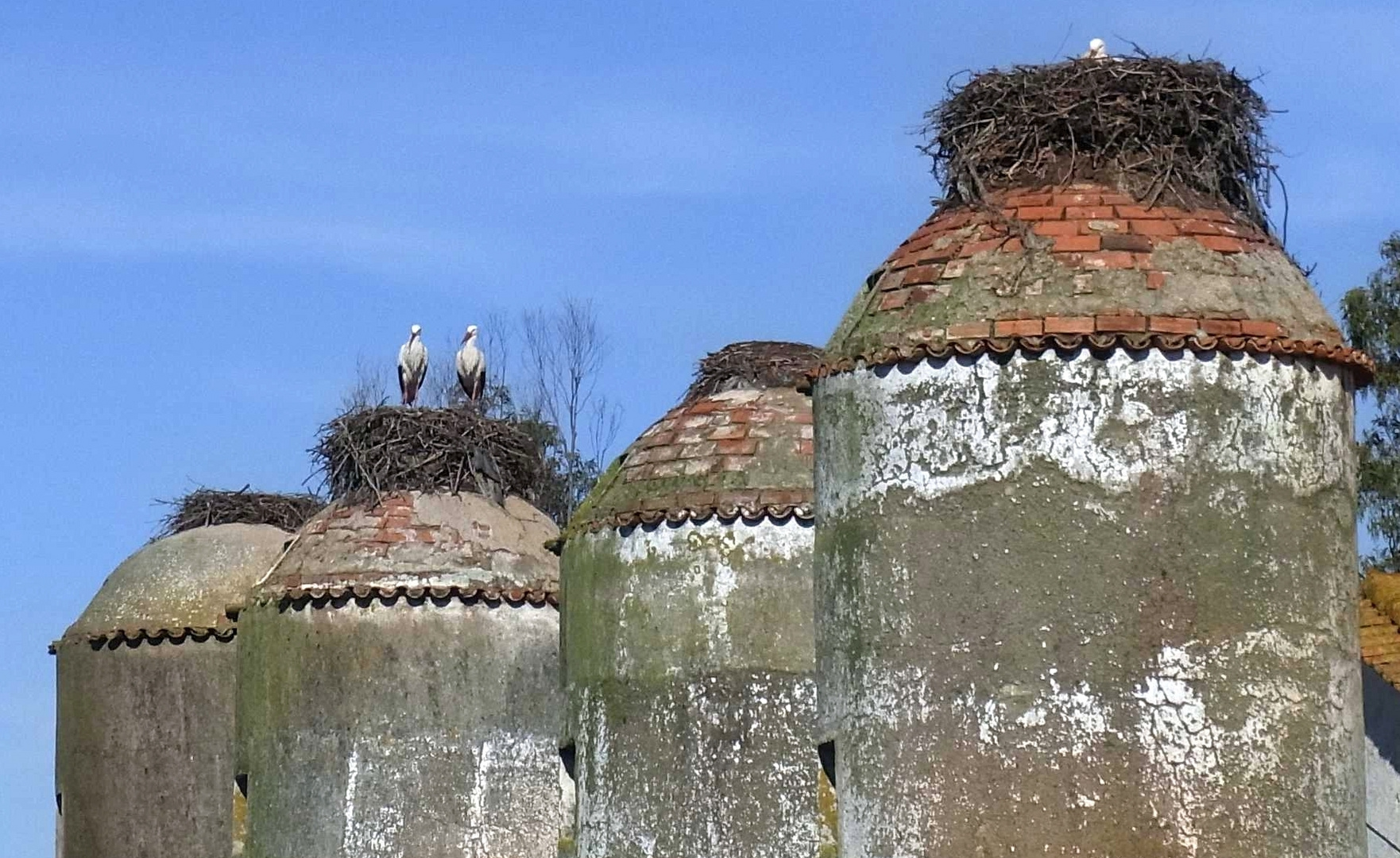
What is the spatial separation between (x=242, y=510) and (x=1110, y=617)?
498 inches

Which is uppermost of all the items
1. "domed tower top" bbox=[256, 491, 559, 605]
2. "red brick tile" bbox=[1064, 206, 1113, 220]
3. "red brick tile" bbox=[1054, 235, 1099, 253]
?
"red brick tile" bbox=[1064, 206, 1113, 220]

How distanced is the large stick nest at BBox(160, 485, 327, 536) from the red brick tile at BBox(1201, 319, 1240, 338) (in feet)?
40.3

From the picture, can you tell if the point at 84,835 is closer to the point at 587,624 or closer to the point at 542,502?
the point at 542,502

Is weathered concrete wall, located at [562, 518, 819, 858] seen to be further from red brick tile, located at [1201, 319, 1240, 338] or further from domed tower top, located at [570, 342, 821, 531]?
red brick tile, located at [1201, 319, 1240, 338]

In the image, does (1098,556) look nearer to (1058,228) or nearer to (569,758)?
(1058,228)

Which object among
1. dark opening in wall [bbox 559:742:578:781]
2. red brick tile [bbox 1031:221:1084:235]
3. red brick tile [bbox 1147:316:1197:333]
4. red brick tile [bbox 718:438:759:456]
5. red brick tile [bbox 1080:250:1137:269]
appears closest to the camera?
red brick tile [bbox 1147:316:1197:333]

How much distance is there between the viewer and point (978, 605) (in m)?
9.96

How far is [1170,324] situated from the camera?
10008mm

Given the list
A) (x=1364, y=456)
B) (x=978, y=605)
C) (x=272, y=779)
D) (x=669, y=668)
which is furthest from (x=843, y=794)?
→ (x=1364, y=456)

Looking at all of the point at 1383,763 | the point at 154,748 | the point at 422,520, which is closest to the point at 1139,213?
the point at 1383,763

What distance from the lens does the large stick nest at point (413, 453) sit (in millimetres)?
18188

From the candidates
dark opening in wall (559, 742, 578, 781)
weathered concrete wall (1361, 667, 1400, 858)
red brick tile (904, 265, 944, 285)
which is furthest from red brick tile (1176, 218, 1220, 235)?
weathered concrete wall (1361, 667, 1400, 858)

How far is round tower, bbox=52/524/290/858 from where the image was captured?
19.9m

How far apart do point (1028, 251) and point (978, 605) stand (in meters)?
1.44
